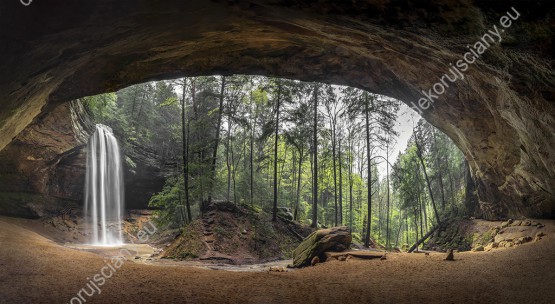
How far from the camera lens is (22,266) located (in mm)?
7750

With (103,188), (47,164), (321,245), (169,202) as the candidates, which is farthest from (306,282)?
(103,188)

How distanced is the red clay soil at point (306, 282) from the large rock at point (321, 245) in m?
2.71

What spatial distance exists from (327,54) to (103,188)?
24.9 m

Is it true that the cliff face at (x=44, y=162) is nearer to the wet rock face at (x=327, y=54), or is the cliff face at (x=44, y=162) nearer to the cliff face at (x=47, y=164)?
the cliff face at (x=47, y=164)

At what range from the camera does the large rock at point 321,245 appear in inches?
490

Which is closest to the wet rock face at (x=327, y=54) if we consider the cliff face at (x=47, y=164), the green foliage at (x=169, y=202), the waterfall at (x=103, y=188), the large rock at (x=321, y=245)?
the cliff face at (x=47, y=164)

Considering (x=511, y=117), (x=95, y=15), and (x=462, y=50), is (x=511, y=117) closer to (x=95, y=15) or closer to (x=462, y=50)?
(x=462, y=50)

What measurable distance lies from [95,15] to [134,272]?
22.5 feet

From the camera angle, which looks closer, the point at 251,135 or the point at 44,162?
the point at 44,162

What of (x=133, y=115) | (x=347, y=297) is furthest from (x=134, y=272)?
(x=133, y=115)

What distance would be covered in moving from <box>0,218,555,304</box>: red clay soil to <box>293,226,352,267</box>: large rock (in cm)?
271

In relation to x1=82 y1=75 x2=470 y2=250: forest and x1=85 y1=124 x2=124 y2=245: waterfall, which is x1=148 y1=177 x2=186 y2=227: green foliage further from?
x1=85 y1=124 x2=124 y2=245: waterfall

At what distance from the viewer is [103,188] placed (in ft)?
89.9

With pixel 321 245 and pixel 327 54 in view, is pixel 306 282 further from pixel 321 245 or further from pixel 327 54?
pixel 327 54
